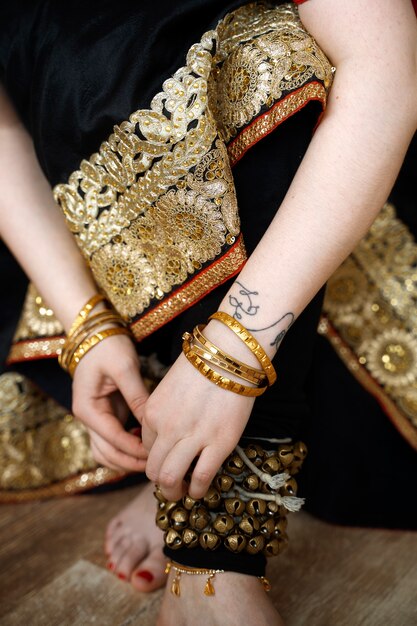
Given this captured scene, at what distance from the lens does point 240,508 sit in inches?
26.0

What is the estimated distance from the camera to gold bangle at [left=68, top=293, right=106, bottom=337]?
78 cm

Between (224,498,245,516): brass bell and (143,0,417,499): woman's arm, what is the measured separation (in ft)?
0.14

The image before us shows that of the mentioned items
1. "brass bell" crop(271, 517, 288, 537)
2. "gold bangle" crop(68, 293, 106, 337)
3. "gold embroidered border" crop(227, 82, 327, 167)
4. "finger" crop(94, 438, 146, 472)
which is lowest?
"brass bell" crop(271, 517, 288, 537)

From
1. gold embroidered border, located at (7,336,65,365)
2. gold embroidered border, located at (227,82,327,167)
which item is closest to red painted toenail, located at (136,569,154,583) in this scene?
gold embroidered border, located at (7,336,65,365)

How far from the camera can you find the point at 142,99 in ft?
2.15

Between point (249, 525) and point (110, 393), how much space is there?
24 centimetres

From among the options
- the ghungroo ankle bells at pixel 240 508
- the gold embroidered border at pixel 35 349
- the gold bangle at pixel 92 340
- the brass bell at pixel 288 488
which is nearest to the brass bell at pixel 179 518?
the ghungroo ankle bells at pixel 240 508

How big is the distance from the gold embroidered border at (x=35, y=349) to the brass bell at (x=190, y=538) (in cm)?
35

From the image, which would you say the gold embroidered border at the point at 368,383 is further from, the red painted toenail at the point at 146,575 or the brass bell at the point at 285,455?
the red painted toenail at the point at 146,575

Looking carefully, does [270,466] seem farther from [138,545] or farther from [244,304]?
[138,545]

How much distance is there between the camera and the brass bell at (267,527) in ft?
2.19

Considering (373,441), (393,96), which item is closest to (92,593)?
(373,441)

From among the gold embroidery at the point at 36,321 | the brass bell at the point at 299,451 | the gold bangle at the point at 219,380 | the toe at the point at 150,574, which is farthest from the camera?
the gold embroidery at the point at 36,321

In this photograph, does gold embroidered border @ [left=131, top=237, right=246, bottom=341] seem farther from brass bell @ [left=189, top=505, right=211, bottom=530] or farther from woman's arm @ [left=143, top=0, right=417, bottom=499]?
brass bell @ [left=189, top=505, right=211, bottom=530]
